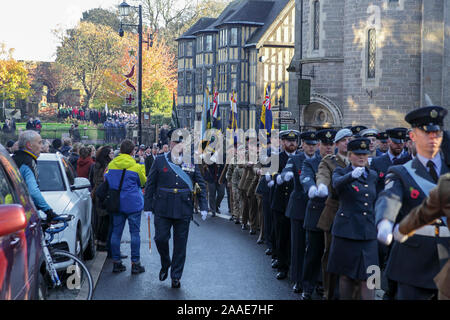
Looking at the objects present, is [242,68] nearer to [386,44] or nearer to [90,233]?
[386,44]

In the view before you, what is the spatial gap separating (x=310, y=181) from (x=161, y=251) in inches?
99.6

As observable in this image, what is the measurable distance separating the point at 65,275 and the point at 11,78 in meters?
61.0

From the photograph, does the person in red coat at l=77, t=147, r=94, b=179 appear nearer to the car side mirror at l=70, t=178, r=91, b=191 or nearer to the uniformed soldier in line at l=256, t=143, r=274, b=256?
the uniformed soldier in line at l=256, t=143, r=274, b=256

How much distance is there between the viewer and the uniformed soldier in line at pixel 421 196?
500cm

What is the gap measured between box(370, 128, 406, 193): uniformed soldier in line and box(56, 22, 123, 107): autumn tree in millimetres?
57296

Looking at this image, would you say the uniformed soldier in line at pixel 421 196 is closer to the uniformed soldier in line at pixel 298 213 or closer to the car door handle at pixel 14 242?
the car door handle at pixel 14 242

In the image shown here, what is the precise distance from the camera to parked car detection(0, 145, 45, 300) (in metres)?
4.02

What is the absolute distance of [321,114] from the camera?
33.4 meters

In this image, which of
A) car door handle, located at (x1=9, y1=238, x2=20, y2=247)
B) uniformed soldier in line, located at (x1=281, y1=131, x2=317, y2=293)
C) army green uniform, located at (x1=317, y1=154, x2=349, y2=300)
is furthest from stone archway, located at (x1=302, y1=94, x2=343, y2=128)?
car door handle, located at (x1=9, y1=238, x2=20, y2=247)

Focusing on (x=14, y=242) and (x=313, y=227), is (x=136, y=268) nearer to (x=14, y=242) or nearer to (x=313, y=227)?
Result: (x=313, y=227)

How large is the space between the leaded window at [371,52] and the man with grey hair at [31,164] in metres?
23.0

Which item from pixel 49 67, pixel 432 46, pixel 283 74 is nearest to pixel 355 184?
pixel 432 46

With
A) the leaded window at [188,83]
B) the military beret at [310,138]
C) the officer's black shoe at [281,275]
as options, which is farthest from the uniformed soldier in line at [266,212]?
the leaded window at [188,83]

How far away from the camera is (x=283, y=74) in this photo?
2000 inches
